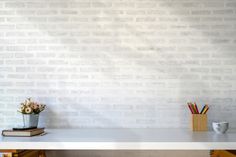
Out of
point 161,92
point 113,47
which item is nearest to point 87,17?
point 113,47

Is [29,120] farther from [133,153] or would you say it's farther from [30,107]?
[133,153]

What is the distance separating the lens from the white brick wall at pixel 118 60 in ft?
8.36

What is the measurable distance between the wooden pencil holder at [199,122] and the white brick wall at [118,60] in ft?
0.58

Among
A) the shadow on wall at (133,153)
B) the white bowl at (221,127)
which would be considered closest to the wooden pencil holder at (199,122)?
the white bowl at (221,127)

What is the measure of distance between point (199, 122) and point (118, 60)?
2.67 ft

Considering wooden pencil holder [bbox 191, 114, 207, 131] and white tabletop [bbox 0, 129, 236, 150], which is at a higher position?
wooden pencil holder [bbox 191, 114, 207, 131]

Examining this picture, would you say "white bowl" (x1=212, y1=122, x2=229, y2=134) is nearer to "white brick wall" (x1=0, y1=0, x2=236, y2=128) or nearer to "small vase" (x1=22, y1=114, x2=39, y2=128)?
"white brick wall" (x1=0, y1=0, x2=236, y2=128)

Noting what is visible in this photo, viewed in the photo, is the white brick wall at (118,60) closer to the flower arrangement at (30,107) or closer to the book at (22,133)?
the flower arrangement at (30,107)

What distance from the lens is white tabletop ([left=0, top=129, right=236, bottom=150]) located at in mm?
1895

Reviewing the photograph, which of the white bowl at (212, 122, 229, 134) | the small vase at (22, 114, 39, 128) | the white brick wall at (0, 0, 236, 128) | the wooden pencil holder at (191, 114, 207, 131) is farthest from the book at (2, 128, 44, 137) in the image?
the white bowl at (212, 122, 229, 134)

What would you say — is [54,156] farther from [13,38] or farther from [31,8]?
[31,8]

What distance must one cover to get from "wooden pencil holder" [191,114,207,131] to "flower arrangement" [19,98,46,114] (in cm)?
120

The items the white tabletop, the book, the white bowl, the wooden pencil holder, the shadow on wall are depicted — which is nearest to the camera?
the white tabletop

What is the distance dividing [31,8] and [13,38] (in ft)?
0.97
